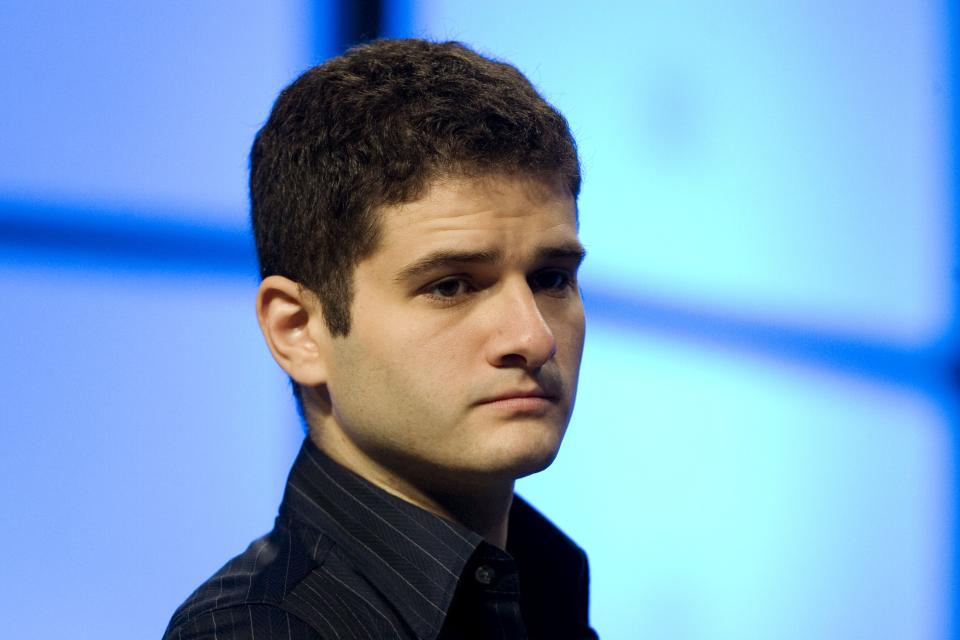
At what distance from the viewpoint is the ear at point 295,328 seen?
1.28m

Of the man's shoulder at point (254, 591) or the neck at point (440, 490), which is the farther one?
the neck at point (440, 490)

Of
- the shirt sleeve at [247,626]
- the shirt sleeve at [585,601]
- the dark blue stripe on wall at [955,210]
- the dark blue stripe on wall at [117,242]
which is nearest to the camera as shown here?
the shirt sleeve at [247,626]

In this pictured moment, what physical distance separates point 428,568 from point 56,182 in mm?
1031

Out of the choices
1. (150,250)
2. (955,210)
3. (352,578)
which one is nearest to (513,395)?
(352,578)

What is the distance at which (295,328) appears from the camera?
130 cm

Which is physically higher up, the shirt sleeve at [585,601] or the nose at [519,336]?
the nose at [519,336]

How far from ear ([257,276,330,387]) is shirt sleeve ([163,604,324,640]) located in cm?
27

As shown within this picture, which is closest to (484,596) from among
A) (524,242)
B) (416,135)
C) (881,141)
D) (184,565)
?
(524,242)

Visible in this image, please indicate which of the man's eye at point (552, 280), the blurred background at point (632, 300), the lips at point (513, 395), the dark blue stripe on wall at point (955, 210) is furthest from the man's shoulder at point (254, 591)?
the dark blue stripe on wall at point (955, 210)

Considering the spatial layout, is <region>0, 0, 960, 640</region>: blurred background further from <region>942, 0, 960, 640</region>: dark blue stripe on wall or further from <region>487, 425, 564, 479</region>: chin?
<region>487, 425, 564, 479</region>: chin

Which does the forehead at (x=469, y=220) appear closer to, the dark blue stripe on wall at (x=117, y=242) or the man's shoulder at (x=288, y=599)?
the man's shoulder at (x=288, y=599)

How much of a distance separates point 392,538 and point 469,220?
0.36 m

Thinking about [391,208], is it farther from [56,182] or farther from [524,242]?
[56,182]

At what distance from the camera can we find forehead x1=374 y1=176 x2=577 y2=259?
3.91ft
